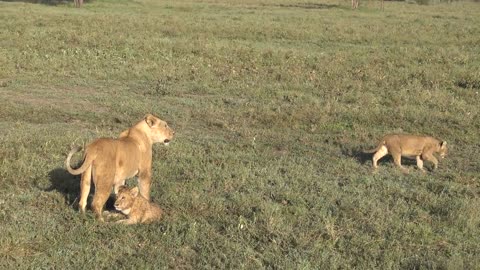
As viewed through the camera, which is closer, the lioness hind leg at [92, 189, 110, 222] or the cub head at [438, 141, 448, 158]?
the lioness hind leg at [92, 189, 110, 222]

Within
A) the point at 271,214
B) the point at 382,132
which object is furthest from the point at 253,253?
the point at 382,132

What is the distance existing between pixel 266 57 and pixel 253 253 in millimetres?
12542

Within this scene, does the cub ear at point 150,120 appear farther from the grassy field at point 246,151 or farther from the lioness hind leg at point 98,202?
the lioness hind leg at point 98,202

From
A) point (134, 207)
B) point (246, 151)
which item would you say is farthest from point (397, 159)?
point (134, 207)

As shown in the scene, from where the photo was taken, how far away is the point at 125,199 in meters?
5.36

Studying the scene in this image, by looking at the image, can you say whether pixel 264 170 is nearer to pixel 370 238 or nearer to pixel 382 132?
pixel 370 238

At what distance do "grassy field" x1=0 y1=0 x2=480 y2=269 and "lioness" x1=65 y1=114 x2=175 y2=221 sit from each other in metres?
0.26

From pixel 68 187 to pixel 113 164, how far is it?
4.53ft

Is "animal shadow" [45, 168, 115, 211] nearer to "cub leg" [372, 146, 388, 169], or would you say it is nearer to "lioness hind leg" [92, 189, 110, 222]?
"lioness hind leg" [92, 189, 110, 222]

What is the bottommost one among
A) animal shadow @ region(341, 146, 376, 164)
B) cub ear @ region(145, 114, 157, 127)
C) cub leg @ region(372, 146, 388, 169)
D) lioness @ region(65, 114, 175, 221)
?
animal shadow @ region(341, 146, 376, 164)

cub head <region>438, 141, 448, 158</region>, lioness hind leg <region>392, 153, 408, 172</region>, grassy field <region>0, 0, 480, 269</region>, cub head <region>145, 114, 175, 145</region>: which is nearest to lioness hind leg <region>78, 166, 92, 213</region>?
grassy field <region>0, 0, 480, 269</region>

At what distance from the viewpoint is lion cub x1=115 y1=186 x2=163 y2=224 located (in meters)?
5.37

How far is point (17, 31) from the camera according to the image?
21.1 meters

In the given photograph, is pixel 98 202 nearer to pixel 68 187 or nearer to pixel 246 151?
pixel 68 187
